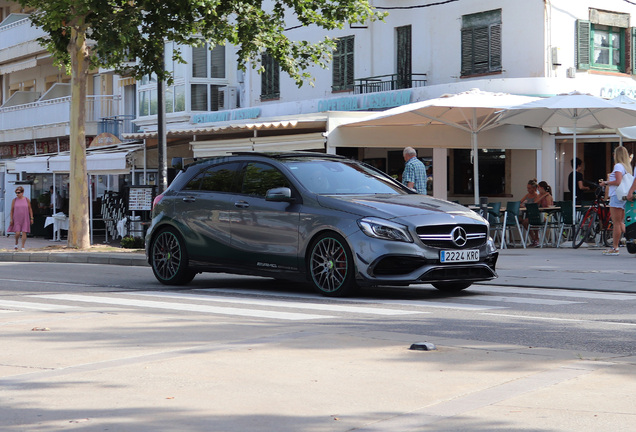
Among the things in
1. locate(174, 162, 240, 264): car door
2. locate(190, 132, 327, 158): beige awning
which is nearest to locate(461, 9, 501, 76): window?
locate(190, 132, 327, 158): beige awning

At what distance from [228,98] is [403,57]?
34.6 feet

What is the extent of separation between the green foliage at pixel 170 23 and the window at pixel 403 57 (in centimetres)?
528

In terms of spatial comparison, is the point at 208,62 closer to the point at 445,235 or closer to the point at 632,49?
the point at 632,49

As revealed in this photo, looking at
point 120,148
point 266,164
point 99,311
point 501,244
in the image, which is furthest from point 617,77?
point 99,311

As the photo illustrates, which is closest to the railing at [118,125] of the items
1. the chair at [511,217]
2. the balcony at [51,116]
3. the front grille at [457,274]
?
the balcony at [51,116]

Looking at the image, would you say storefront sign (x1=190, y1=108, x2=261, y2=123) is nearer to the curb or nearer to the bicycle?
the curb

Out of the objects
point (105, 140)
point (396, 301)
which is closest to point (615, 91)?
point (396, 301)

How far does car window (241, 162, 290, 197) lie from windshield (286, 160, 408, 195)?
191 mm

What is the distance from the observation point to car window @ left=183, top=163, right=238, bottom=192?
44.1 feet

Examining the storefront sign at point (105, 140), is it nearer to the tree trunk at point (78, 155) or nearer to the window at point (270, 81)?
the window at point (270, 81)

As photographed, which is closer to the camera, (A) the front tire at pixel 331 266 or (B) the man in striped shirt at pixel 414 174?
(A) the front tire at pixel 331 266

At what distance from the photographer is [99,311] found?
1052 cm

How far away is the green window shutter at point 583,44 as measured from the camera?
90.3 ft

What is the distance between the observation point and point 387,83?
30734 millimetres
